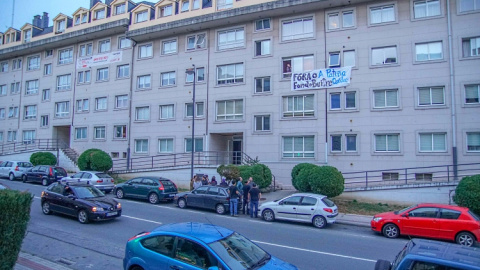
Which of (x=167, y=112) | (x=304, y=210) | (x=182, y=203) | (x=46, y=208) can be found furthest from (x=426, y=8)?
(x=46, y=208)

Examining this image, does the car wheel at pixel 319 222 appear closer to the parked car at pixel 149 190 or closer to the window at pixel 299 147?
the parked car at pixel 149 190

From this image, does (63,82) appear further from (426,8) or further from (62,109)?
(426,8)

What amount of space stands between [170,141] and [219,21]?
10.8 metres

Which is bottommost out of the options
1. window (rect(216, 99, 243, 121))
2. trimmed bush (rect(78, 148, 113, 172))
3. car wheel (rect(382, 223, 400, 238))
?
car wheel (rect(382, 223, 400, 238))

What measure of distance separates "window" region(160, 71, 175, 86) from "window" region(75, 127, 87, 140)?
1067 cm

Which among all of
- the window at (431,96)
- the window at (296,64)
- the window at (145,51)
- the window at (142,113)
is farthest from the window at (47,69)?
the window at (431,96)

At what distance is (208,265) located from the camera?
17.7 feet

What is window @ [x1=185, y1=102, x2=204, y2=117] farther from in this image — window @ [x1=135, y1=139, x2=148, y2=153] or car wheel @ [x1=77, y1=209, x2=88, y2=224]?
car wheel @ [x1=77, y1=209, x2=88, y2=224]

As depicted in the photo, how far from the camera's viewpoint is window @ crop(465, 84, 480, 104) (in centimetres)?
1970

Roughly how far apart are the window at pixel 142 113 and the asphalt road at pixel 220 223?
1518cm

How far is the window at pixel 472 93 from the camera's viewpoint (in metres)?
19.7

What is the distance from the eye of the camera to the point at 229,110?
26359mm

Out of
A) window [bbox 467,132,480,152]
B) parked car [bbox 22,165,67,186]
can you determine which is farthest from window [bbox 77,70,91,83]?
window [bbox 467,132,480,152]

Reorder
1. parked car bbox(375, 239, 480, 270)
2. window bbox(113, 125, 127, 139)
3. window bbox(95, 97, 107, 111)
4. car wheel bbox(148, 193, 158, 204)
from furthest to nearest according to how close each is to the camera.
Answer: window bbox(95, 97, 107, 111) < window bbox(113, 125, 127, 139) < car wheel bbox(148, 193, 158, 204) < parked car bbox(375, 239, 480, 270)
